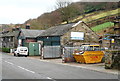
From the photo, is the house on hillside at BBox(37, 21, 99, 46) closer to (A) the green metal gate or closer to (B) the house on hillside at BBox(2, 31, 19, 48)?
(A) the green metal gate

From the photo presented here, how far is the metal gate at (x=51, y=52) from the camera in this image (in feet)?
98.0

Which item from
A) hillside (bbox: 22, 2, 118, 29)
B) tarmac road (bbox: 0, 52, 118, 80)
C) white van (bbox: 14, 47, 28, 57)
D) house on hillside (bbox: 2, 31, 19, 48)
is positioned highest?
hillside (bbox: 22, 2, 118, 29)

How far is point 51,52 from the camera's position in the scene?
99.5ft

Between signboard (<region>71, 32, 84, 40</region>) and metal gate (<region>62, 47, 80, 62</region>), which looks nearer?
metal gate (<region>62, 47, 80, 62</region>)

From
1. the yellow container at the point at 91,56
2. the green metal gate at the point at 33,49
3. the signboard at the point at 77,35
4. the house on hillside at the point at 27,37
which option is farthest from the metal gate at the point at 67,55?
the house on hillside at the point at 27,37

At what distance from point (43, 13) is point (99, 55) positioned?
8505 cm

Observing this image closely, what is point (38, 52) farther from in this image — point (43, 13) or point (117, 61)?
point (43, 13)

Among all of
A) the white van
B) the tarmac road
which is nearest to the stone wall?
the white van

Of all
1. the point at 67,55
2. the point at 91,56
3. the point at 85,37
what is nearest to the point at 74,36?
the point at 85,37

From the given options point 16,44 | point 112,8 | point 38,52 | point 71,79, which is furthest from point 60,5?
point 71,79

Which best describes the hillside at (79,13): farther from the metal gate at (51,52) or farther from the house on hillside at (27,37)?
the metal gate at (51,52)

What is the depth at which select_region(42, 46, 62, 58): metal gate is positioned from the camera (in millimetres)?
29859

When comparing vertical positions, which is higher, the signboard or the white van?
the signboard

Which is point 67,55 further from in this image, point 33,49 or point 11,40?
point 11,40
